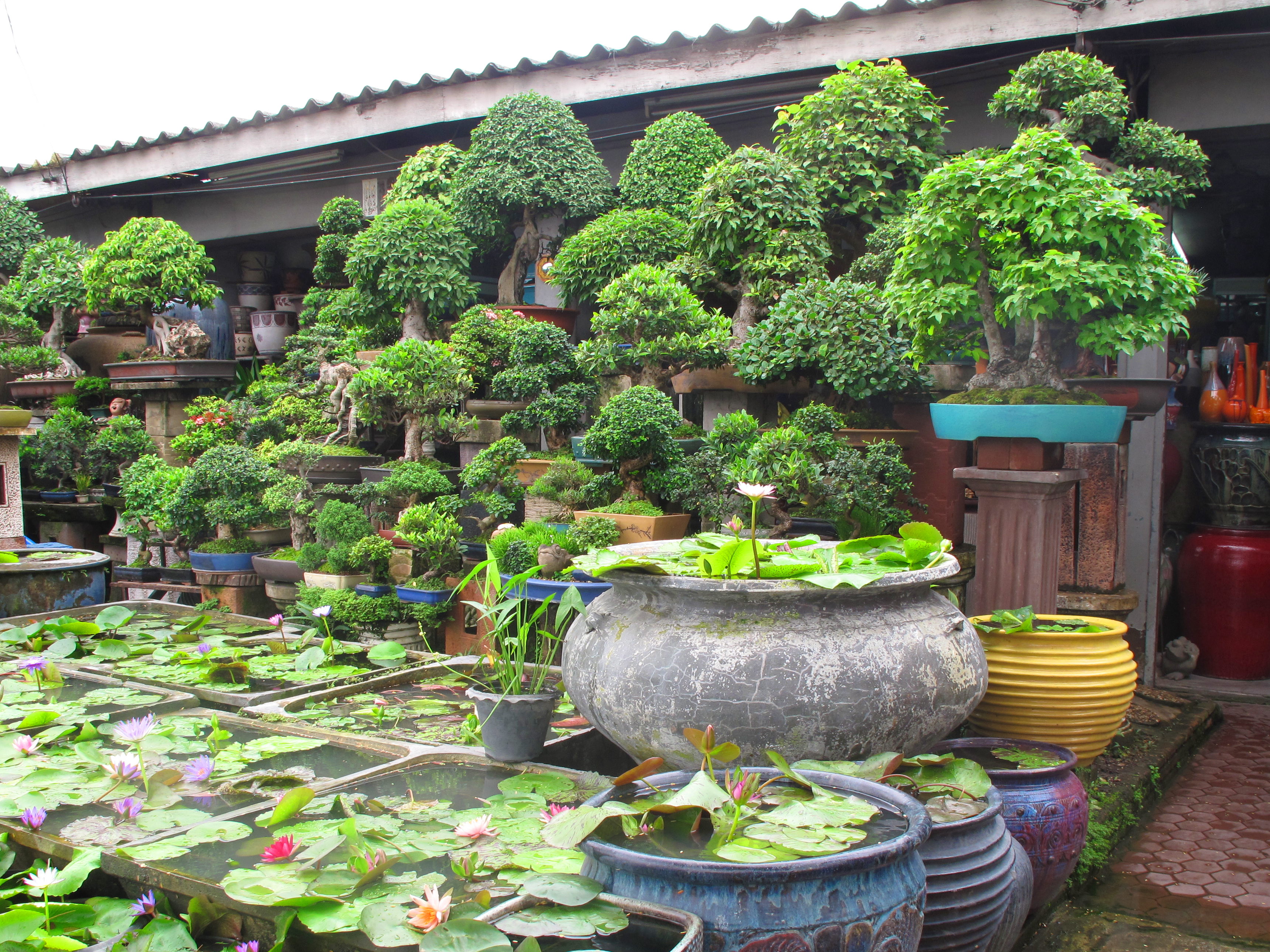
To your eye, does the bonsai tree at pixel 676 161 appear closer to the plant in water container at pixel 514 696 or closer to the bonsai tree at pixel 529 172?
the bonsai tree at pixel 529 172

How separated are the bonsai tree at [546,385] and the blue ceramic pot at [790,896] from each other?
339 cm

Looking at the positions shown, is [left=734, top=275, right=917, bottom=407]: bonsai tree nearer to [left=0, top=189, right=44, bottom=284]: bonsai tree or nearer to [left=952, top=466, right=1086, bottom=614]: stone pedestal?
[left=952, top=466, right=1086, bottom=614]: stone pedestal

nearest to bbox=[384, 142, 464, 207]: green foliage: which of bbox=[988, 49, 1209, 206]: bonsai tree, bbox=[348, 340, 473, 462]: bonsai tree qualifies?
bbox=[348, 340, 473, 462]: bonsai tree

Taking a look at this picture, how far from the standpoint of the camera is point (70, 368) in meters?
8.12

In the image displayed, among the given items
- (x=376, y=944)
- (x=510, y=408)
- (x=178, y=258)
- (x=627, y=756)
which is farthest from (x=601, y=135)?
(x=376, y=944)

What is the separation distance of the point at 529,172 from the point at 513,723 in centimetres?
430

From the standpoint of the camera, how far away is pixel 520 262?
6.25 m

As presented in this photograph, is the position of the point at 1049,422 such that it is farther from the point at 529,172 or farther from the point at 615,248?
the point at 529,172

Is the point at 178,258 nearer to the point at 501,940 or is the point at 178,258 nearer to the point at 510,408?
the point at 510,408

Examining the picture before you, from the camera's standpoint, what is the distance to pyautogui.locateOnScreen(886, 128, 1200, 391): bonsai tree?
291 centimetres

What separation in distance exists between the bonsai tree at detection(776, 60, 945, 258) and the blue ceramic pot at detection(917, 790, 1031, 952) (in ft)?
12.2

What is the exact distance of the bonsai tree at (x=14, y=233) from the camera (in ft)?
28.7

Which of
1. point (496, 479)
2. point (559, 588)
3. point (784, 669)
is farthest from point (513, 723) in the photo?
point (496, 479)

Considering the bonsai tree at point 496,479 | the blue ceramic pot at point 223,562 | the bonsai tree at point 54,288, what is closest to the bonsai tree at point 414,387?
the bonsai tree at point 496,479
